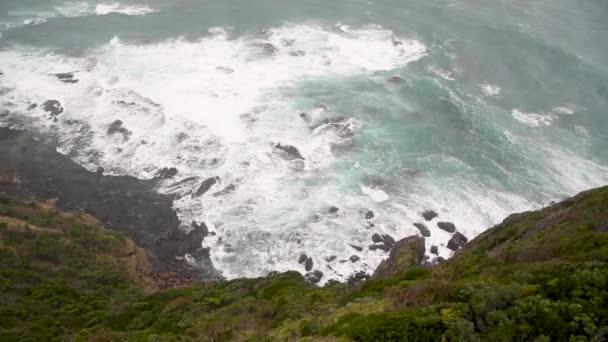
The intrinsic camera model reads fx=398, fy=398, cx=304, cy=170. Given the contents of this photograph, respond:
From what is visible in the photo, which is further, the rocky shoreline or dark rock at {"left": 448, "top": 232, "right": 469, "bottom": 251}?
Result: dark rock at {"left": 448, "top": 232, "right": 469, "bottom": 251}

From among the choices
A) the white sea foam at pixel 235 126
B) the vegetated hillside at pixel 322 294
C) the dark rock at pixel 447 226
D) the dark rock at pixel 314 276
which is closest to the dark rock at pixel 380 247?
the white sea foam at pixel 235 126

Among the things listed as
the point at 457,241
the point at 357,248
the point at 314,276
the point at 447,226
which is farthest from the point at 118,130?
the point at 457,241

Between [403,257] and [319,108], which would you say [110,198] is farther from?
[403,257]

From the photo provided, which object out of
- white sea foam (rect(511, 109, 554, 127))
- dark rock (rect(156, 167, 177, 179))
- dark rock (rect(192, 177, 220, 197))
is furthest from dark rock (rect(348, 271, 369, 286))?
white sea foam (rect(511, 109, 554, 127))

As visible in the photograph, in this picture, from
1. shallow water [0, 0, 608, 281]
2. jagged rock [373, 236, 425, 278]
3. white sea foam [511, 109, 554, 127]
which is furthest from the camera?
white sea foam [511, 109, 554, 127]

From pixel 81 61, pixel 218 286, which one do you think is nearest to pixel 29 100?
pixel 81 61

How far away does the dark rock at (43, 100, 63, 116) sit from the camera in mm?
52344

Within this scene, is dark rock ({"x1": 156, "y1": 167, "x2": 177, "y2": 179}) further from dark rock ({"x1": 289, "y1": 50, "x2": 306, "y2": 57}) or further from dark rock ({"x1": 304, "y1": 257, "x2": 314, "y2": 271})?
dark rock ({"x1": 289, "y1": 50, "x2": 306, "y2": 57})

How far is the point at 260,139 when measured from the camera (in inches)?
2010

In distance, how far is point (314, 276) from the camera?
122ft

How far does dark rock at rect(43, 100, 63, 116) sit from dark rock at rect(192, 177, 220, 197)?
78.2 feet

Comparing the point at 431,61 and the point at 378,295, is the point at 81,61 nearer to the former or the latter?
the point at 431,61

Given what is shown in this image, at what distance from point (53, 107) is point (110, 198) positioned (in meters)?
19.7

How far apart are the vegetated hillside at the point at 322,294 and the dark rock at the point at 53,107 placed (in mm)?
18220
